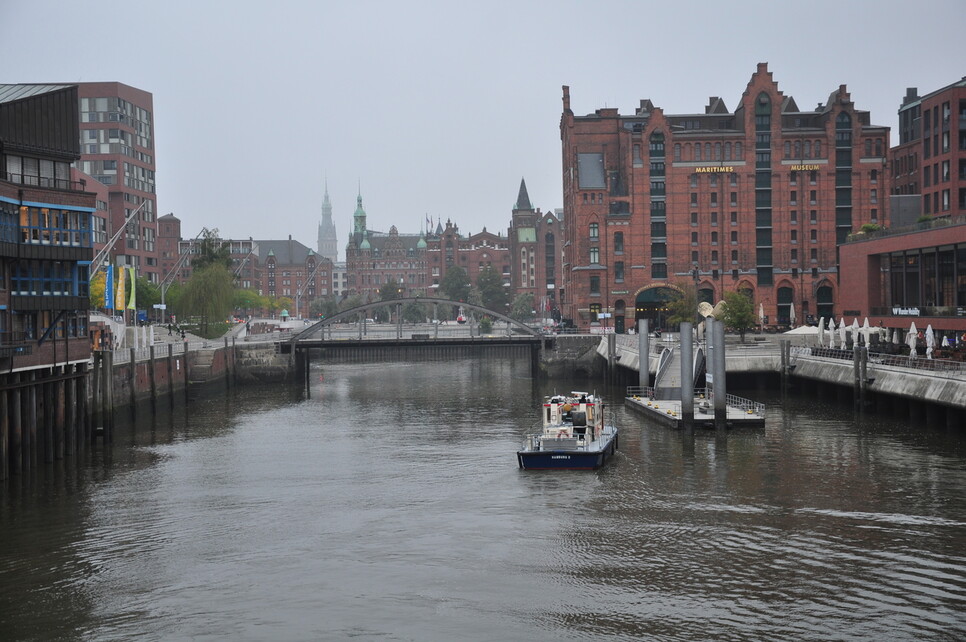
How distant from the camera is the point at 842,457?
43406 millimetres

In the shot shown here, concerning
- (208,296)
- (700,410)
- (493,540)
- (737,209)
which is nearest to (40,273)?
(493,540)

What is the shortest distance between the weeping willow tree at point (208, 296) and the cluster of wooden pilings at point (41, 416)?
56.0 m

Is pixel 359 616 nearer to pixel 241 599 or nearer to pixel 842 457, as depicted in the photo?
pixel 241 599

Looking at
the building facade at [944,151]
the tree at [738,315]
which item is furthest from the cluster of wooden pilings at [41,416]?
the building facade at [944,151]

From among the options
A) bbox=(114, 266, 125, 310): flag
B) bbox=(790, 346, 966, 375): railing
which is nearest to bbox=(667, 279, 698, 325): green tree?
bbox=(790, 346, 966, 375): railing

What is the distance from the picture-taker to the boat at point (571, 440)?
41.8 m

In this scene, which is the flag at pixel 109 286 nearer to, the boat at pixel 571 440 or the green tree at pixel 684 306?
the boat at pixel 571 440

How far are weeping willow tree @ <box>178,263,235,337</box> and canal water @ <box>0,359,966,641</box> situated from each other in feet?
180

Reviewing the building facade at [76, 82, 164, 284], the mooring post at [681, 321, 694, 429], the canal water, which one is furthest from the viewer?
the building facade at [76, 82, 164, 284]

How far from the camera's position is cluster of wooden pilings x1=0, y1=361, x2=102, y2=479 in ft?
132

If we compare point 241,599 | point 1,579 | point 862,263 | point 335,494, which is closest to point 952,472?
point 335,494

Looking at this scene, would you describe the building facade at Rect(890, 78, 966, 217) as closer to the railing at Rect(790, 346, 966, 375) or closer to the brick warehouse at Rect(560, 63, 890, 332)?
the brick warehouse at Rect(560, 63, 890, 332)

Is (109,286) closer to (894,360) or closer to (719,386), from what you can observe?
(719,386)

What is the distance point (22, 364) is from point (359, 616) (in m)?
23.2
